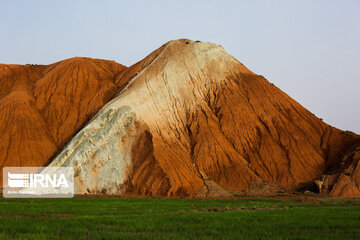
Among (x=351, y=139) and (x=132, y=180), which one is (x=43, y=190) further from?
(x=351, y=139)

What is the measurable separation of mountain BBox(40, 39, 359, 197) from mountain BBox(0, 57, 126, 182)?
2.42 feet

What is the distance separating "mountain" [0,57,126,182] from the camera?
164 feet

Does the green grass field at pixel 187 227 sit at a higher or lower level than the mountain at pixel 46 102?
lower

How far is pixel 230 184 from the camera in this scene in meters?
44.7

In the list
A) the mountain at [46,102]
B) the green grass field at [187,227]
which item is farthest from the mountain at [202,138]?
the green grass field at [187,227]

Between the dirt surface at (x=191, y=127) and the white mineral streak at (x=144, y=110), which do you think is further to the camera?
the dirt surface at (x=191, y=127)

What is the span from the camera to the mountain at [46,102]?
49969mm

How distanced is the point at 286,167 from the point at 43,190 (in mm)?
26191

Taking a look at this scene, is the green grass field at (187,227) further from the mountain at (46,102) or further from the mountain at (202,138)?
the mountain at (46,102)

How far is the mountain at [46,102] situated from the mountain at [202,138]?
0.74m

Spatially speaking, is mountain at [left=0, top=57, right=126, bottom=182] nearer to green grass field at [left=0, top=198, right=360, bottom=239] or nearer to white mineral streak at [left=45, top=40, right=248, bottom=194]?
white mineral streak at [left=45, top=40, right=248, bottom=194]

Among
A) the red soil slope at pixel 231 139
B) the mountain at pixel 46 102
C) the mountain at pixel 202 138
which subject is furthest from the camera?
the mountain at pixel 46 102

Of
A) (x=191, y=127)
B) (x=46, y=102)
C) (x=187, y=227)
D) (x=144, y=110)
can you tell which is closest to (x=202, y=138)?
(x=191, y=127)

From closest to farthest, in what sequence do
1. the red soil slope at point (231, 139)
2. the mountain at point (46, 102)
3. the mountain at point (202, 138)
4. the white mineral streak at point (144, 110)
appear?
the mountain at point (202, 138)
the white mineral streak at point (144, 110)
the red soil slope at point (231, 139)
the mountain at point (46, 102)
